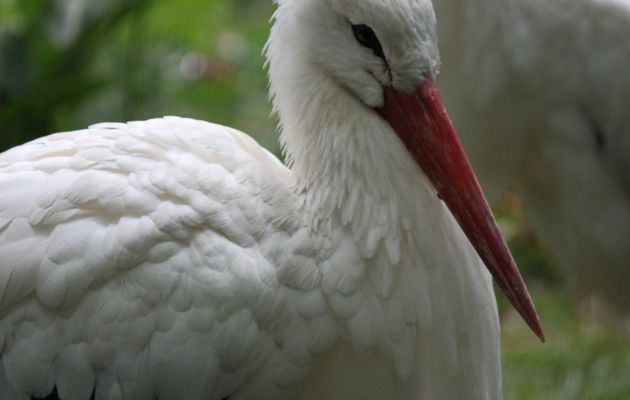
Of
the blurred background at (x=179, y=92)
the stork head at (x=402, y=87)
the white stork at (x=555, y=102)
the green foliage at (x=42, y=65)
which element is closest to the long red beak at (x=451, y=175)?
the stork head at (x=402, y=87)

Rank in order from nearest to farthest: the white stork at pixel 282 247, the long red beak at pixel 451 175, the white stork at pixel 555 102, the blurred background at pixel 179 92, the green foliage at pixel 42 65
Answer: the white stork at pixel 282 247 < the long red beak at pixel 451 175 < the white stork at pixel 555 102 < the blurred background at pixel 179 92 < the green foliage at pixel 42 65

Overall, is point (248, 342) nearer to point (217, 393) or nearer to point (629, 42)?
point (217, 393)

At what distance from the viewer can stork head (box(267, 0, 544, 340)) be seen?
2.96m

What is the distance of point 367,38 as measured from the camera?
9.73ft

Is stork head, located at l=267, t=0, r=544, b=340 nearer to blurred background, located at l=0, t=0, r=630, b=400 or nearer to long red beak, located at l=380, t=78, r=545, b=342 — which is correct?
long red beak, located at l=380, t=78, r=545, b=342

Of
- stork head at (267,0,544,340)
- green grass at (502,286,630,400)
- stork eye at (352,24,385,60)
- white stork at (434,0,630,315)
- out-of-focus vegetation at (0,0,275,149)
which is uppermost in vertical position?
stork eye at (352,24,385,60)

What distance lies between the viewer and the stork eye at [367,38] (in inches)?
116

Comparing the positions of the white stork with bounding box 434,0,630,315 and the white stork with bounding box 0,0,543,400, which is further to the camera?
the white stork with bounding box 434,0,630,315

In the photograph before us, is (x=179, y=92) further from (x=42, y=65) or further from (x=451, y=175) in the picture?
(x=451, y=175)

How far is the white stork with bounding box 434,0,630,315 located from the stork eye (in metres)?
1.48

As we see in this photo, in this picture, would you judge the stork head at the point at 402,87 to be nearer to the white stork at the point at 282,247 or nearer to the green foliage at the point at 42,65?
the white stork at the point at 282,247

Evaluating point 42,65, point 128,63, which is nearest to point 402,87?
point 42,65

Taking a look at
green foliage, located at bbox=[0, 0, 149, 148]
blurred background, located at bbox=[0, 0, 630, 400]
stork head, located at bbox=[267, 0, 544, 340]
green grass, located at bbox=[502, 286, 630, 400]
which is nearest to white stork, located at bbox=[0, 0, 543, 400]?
stork head, located at bbox=[267, 0, 544, 340]

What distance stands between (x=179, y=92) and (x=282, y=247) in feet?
12.4
